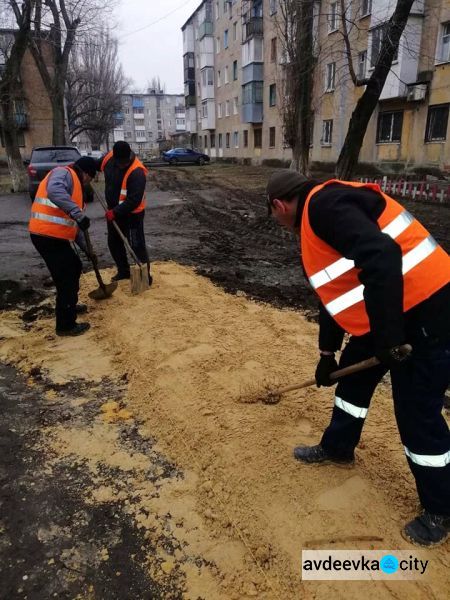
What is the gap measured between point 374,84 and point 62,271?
7.99 meters

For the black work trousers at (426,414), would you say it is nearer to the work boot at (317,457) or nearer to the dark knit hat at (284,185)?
the work boot at (317,457)

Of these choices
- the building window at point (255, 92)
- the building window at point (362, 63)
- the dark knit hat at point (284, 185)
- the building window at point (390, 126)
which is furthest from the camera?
the building window at point (255, 92)

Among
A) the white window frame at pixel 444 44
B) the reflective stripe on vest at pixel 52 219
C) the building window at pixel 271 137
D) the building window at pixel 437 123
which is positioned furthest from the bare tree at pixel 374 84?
the building window at pixel 271 137

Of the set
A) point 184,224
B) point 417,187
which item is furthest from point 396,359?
point 417,187

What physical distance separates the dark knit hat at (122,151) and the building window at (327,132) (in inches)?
722

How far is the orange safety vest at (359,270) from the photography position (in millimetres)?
1819

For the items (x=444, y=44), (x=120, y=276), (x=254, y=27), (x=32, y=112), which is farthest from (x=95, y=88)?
(x=120, y=276)

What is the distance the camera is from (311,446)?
2.68 m

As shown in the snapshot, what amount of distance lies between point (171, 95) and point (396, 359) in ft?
→ 327

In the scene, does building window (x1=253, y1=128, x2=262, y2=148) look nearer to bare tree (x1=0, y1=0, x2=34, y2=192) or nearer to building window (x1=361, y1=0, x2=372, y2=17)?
building window (x1=361, y1=0, x2=372, y2=17)

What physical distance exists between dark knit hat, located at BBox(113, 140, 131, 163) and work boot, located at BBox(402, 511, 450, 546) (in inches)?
173

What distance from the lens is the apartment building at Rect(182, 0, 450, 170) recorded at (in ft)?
49.9

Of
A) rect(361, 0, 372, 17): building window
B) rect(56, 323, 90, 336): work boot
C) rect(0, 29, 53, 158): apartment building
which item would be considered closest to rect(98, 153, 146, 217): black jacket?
rect(56, 323, 90, 336): work boot

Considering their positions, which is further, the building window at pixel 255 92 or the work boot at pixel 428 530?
the building window at pixel 255 92
